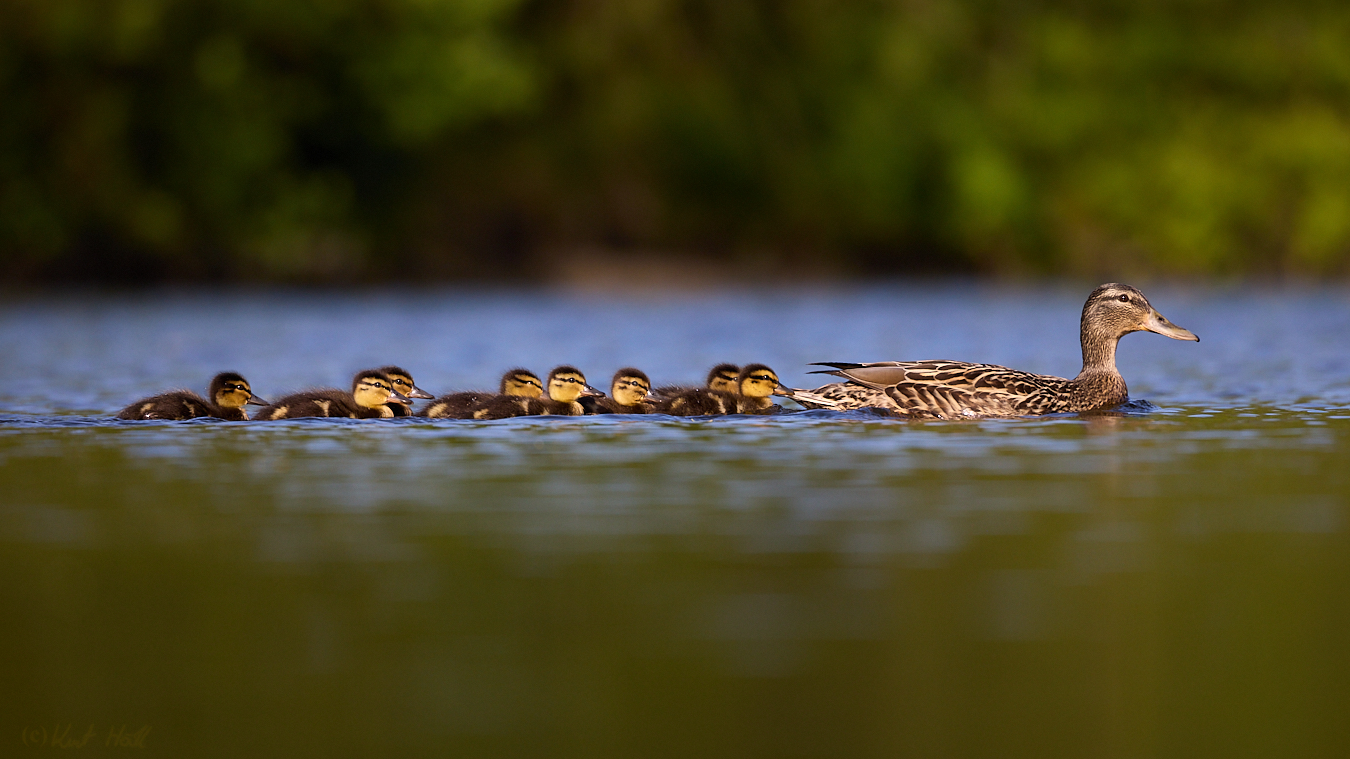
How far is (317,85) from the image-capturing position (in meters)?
29.9

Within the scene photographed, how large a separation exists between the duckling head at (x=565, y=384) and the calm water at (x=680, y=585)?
32cm

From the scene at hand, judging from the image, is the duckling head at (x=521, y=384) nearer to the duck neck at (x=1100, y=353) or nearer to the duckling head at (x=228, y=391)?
the duckling head at (x=228, y=391)

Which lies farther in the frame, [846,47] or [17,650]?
[846,47]

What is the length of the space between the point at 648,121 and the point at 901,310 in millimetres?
9287

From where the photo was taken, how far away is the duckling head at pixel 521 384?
34.6ft

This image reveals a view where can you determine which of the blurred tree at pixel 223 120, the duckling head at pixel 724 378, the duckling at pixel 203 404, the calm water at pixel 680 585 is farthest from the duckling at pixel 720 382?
the blurred tree at pixel 223 120

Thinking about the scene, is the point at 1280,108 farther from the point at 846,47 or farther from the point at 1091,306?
the point at 1091,306

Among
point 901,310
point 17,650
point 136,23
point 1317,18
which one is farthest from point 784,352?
point 1317,18

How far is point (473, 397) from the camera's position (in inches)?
404

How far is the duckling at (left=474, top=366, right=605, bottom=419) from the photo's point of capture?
10312mm

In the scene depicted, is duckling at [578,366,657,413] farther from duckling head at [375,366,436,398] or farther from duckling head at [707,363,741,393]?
duckling head at [375,366,436,398]

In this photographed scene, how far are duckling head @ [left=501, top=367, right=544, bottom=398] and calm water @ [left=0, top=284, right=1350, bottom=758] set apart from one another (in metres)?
0.40
